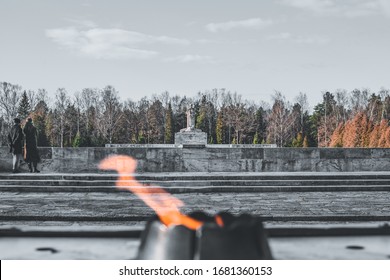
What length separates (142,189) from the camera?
10.4 m

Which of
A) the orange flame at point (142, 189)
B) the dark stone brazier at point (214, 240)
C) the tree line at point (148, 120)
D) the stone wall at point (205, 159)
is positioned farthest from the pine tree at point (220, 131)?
the dark stone brazier at point (214, 240)

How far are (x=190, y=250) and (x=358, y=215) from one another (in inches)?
268

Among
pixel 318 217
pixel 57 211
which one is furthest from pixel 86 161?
pixel 318 217

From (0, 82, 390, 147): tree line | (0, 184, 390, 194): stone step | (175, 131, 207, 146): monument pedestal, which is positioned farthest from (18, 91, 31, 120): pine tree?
(0, 184, 390, 194): stone step

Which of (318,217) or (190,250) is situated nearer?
(190,250)

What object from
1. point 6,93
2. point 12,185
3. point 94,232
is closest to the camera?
point 94,232

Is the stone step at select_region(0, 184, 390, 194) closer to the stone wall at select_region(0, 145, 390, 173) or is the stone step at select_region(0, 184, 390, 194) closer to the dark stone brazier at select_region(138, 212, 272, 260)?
the stone wall at select_region(0, 145, 390, 173)

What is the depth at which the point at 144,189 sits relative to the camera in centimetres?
1038

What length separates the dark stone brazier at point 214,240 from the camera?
1.11 meters

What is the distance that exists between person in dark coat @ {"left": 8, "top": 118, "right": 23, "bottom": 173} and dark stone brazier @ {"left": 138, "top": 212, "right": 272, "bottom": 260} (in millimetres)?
13205

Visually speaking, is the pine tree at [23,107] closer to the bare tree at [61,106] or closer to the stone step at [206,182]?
the bare tree at [61,106]

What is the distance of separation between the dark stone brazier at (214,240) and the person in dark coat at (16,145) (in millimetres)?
13205

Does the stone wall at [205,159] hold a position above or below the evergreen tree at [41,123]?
below
